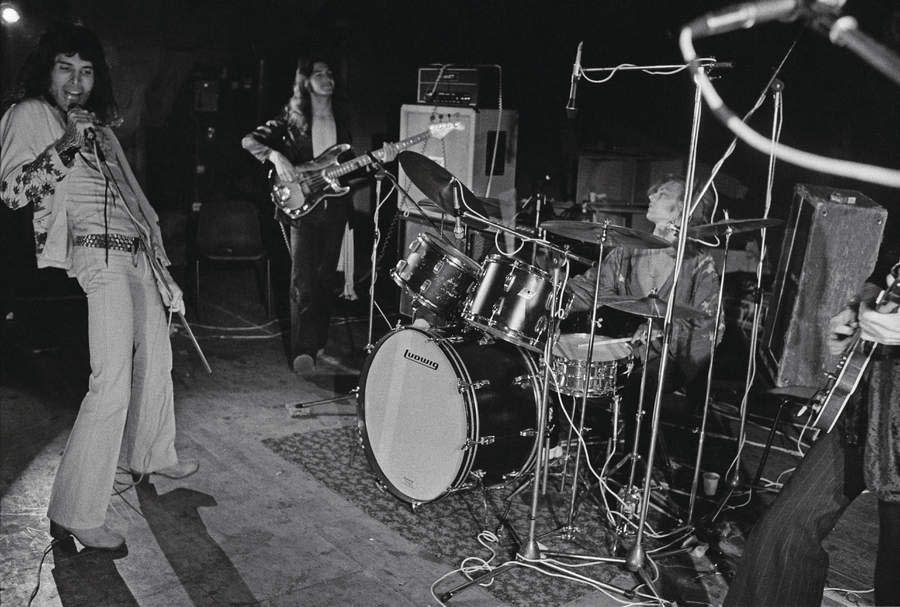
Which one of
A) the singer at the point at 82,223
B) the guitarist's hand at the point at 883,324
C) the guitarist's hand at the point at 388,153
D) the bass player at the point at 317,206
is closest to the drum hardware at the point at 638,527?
the guitarist's hand at the point at 883,324

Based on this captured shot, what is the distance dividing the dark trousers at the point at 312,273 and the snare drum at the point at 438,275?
1981 millimetres

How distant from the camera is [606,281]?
452cm

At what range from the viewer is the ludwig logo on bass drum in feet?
12.4

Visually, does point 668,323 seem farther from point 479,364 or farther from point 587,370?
point 479,364

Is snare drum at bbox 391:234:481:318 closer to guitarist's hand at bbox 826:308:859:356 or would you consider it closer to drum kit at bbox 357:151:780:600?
drum kit at bbox 357:151:780:600

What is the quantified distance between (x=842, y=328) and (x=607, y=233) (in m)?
1.07

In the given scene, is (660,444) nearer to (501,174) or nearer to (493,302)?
(493,302)

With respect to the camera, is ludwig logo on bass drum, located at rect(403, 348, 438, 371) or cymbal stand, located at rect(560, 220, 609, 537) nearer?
cymbal stand, located at rect(560, 220, 609, 537)

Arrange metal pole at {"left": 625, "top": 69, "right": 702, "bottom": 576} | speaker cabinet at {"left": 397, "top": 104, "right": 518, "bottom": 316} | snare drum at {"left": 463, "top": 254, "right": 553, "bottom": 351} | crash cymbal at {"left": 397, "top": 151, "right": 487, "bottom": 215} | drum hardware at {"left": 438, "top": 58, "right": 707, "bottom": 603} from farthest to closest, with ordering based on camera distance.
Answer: speaker cabinet at {"left": 397, "top": 104, "right": 518, "bottom": 316}
crash cymbal at {"left": 397, "top": 151, "right": 487, "bottom": 215}
snare drum at {"left": 463, "top": 254, "right": 553, "bottom": 351}
drum hardware at {"left": 438, "top": 58, "right": 707, "bottom": 603}
metal pole at {"left": 625, "top": 69, "right": 702, "bottom": 576}

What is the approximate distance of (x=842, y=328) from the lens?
2518 millimetres

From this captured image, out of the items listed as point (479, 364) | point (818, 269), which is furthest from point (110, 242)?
point (818, 269)

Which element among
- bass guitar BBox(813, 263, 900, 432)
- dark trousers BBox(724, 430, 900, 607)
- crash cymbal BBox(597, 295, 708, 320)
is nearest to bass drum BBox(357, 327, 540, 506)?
crash cymbal BBox(597, 295, 708, 320)

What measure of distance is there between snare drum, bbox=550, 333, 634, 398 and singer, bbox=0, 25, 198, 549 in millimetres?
1814

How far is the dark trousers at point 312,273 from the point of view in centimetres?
579
